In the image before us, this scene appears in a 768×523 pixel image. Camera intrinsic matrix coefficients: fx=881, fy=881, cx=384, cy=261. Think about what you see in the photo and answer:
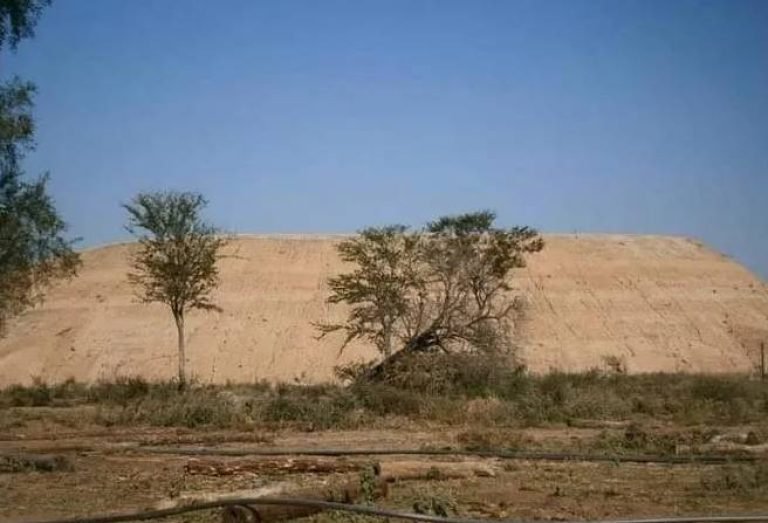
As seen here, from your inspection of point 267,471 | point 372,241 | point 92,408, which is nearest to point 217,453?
point 267,471

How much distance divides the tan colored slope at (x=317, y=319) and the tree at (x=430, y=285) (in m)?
17.3

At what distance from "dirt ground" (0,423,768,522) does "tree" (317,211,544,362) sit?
43.8 ft

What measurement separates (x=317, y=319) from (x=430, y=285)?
2569 cm

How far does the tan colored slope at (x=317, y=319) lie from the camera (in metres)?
53.4

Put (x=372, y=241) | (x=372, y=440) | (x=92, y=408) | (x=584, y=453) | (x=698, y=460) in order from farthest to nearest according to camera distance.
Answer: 1. (x=372, y=241)
2. (x=92, y=408)
3. (x=372, y=440)
4. (x=584, y=453)
5. (x=698, y=460)

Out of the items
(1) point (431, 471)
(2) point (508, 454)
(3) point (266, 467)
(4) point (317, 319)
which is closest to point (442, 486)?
(1) point (431, 471)

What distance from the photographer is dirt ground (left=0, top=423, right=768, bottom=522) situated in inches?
426

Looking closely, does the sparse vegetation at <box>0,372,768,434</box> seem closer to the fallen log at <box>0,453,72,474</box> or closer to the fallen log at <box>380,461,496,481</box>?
the fallen log at <box>380,461,496,481</box>

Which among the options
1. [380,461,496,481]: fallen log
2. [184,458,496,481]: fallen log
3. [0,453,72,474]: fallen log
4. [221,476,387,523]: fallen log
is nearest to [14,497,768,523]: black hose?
[221,476,387,523]: fallen log

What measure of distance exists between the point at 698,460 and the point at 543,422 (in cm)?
751

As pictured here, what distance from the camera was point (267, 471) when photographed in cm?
1324

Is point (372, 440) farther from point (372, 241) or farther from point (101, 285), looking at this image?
point (101, 285)

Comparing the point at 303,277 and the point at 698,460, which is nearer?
the point at 698,460

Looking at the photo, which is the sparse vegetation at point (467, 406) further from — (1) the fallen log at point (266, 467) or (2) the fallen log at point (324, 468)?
(1) the fallen log at point (266, 467)
